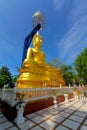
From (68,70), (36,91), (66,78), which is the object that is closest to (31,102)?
(36,91)

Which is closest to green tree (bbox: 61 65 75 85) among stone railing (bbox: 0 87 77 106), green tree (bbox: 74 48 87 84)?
green tree (bbox: 74 48 87 84)

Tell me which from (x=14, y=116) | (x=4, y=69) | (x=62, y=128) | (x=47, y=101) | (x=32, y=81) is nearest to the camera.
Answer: (x=62, y=128)

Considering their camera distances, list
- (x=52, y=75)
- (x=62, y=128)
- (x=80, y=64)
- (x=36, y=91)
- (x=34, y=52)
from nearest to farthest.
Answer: (x=62, y=128)
(x=36, y=91)
(x=52, y=75)
(x=34, y=52)
(x=80, y=64)

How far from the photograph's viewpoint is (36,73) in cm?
929

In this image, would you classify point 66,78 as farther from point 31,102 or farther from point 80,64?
point 31,102

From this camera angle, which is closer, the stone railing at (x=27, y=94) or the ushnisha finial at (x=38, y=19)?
the stone railing at (x=27, y=94)

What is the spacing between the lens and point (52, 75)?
10492mm

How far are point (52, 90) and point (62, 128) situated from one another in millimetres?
4259

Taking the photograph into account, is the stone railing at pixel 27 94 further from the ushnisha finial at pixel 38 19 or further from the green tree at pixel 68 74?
the green tree at pixel 68 74

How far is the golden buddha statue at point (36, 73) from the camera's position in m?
8.42

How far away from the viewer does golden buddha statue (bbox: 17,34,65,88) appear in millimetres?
8422

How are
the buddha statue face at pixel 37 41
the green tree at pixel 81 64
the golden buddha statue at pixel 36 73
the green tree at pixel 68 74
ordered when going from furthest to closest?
the green tree at pixel 68 74
the green tree at pixel 81 64
the buddha statue face at pixel 37 41
the golden buddha statue at pixel 36 73

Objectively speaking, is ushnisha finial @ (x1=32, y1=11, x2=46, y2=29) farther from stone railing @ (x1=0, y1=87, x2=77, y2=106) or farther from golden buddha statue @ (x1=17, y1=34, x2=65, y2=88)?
stone railing @ (x1=0, y1=87, x2=77, y2=106)

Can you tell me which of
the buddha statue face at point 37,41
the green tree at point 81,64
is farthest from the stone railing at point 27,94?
the green tree at point 81,64
